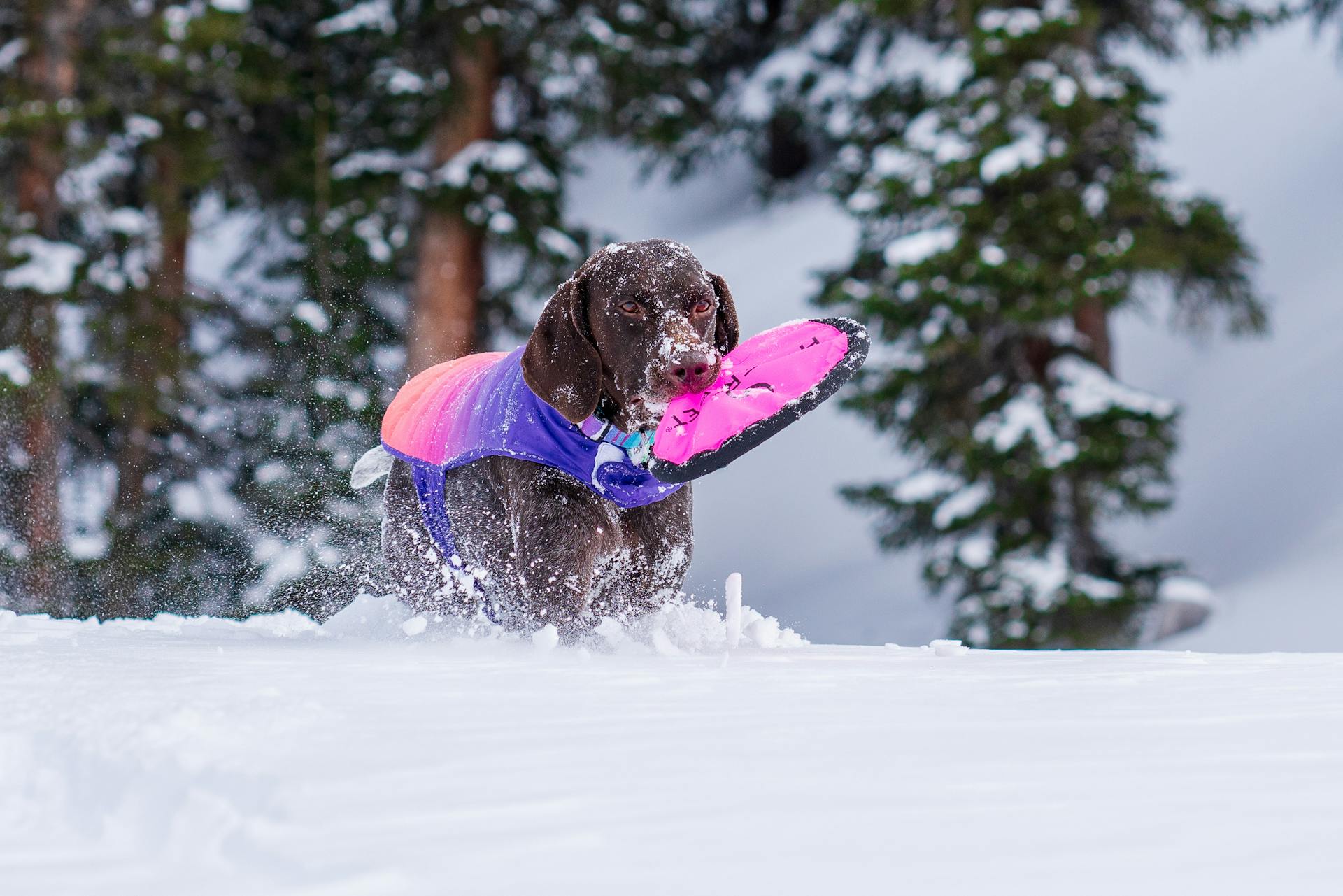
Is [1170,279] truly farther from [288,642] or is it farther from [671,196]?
[671,196]

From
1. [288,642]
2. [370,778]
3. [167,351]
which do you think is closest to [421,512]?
[288,642]

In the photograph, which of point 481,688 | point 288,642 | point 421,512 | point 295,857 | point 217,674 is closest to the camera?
point 295,857

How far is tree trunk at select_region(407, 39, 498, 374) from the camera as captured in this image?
453 inches

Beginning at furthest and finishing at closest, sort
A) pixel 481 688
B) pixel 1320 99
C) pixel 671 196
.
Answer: pixel 671 196, pixel 1320 99, pixel 481 688

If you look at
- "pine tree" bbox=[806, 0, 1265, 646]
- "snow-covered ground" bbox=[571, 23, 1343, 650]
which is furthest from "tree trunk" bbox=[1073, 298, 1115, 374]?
"snow-covered ground" bbox=[571, 23, 1343, 650]

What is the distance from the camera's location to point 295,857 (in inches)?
67.9

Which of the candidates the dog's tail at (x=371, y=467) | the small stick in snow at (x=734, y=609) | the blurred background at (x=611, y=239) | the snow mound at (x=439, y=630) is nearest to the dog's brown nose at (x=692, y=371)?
the small stick in snow at (x=734, y=609)

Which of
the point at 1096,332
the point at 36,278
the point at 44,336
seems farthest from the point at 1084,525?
the point at 36,278

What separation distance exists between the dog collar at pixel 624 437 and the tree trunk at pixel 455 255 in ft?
24.6

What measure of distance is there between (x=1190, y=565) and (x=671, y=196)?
43.9 ft

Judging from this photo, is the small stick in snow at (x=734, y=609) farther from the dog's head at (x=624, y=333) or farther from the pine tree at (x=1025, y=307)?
the pine tree at (x=1025, y=307)

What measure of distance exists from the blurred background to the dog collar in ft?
10.2

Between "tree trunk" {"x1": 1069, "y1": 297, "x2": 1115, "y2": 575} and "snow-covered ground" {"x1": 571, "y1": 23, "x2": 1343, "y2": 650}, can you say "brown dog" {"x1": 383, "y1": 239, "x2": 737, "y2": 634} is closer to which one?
"snow-covered ground" {"x1": 571, "y1": 23, "x2": 1343, "y2": 650}

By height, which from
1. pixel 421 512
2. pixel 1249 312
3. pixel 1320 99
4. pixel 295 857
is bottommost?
pixel 295 857
